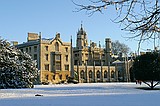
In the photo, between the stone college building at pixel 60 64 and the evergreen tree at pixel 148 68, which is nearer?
the evergreen tree at pixel 148 68

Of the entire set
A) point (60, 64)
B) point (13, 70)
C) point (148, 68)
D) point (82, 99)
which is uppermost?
point (60, 64)

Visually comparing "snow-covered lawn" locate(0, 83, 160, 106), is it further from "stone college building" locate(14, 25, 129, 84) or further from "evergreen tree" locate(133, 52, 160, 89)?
"stone college building" locate(14, 25, 129, 84)

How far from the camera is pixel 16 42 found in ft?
246

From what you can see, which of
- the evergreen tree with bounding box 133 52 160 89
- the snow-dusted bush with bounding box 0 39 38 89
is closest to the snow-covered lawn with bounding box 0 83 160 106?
the snow-dusted bush with bounding box 0 39 38 89

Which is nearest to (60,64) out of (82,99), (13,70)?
(13,70)

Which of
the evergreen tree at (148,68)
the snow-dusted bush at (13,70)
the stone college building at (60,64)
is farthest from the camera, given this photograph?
the stone college building at (60,64)

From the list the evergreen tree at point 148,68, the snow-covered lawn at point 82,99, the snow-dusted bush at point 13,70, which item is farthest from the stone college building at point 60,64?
the snow-covered lawn at point 82,99

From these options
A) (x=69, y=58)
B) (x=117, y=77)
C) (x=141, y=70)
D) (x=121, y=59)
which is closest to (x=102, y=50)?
(x=121, y=59)

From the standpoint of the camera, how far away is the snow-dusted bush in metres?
32.2

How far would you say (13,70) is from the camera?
3316cm

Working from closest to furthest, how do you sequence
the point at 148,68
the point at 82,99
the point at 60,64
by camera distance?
1. the point at 82,99
2. the point at 148,68
3. the point at 60,64

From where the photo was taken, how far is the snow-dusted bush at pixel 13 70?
32250 mm

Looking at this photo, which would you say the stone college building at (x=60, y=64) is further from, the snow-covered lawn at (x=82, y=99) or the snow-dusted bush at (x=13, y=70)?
the snow-covered lawn at (x=82, y=99)

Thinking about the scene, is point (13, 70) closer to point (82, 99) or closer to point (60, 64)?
point (82, 99)
